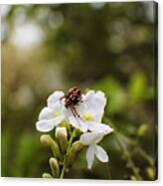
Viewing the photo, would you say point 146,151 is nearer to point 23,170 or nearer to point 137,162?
point 137,162

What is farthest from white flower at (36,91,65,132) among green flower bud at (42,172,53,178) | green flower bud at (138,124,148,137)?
green flower bud at (138,124,148,137)

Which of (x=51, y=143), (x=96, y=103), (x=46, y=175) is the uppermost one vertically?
(x=96, y=103)

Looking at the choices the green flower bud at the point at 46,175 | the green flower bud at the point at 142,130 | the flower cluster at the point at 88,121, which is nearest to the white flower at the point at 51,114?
the flower cluster at the point at 88,121

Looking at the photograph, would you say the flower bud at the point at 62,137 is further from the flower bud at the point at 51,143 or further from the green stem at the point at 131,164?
the green stem at the point at 131,164

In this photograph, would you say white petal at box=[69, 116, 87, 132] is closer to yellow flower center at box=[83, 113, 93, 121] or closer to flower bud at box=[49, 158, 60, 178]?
yellow flower center at box=[83, 113, 93, 121]

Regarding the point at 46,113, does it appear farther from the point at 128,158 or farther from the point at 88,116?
the point at 128,158

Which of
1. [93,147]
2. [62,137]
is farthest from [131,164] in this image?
[62,137]
